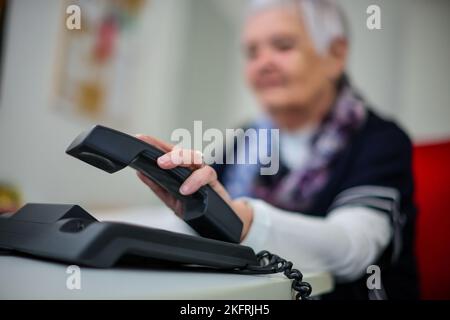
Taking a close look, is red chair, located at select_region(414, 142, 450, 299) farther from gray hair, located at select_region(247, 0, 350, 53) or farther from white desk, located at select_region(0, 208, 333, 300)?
white desk, located at select_region(0, 208, 333, 300)

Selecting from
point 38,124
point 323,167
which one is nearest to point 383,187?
point 323,167

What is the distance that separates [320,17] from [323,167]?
340 millimetres

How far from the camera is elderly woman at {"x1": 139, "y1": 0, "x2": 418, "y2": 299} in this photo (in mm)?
588

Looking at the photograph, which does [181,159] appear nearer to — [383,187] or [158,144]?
[158,144]

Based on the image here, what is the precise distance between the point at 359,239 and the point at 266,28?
542 millimetres

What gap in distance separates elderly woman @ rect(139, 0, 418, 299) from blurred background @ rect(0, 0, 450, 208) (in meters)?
0.25

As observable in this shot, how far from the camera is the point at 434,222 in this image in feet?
2.80

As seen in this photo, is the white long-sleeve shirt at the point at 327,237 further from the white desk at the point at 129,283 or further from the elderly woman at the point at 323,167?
the white desk at the point at 129,283

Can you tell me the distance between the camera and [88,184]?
1.44 metres

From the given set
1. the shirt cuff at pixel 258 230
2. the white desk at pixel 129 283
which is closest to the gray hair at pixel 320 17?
the shirt cuff at pixel 258 230

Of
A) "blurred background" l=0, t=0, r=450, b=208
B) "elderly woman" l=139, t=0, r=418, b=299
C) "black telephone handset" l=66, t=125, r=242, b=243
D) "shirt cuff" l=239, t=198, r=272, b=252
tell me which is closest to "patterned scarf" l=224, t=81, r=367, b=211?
"elderly woman" l=139, t=0, r=418, b=299

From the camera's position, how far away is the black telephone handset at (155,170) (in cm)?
38

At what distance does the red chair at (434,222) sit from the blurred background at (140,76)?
14 cm

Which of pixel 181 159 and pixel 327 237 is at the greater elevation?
pixel 181 159
